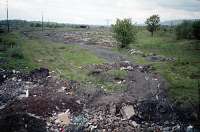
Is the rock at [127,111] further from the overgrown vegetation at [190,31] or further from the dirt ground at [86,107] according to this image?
the overgrown vegetation at [190,31]

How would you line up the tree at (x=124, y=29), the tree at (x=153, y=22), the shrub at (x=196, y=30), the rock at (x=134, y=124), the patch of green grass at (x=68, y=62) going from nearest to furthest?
the rock at (x=134, y=124) → the patch of green grass at (x=68, y=62) → the tree at (x=124, y=29) → the shrub at (x=196, y=30) → the tree at (x=153, y=22)

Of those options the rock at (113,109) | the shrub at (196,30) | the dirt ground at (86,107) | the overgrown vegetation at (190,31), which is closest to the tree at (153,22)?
the overgrown vegetation at (190,31)

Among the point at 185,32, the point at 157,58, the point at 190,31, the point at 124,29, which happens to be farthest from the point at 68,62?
the point at 185,32

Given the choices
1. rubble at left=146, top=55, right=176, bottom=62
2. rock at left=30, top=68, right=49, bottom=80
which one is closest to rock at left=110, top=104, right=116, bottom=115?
rock at left=30, top=68, right=49, bottom=80

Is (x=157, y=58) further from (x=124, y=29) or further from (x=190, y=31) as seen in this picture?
(x=190, y=31)

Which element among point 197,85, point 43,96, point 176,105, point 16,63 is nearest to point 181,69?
point 197,85

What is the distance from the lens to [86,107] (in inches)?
666

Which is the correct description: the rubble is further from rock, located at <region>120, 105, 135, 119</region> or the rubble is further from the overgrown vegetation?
rock, located at <region>120, 105, 135, 119</region>

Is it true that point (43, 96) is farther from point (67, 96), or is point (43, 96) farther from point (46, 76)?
point (46, 76)

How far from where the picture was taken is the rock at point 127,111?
49.6 ft

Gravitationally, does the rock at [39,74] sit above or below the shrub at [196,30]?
below

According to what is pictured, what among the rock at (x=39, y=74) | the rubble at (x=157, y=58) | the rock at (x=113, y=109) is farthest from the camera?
the rubble at (x=157, y=58)

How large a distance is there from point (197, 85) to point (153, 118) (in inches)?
248

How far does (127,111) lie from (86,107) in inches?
105
